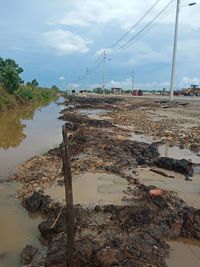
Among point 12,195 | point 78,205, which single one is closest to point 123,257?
point 78,205

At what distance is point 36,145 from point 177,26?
3032 cm

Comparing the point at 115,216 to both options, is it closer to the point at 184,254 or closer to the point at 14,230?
the point at 184,254

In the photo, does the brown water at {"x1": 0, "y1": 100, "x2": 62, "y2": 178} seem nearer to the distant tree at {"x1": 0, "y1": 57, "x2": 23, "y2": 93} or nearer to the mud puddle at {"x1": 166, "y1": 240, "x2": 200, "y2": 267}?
the mud puddle at {"x1": 166, "y1": 240, "x2": 200, "y2": 267}

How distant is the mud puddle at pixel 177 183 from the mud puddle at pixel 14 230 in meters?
3.46

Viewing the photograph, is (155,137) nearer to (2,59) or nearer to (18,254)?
(18,254)

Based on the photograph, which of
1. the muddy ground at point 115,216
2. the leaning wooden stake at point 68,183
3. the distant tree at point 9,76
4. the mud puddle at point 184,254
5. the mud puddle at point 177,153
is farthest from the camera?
the distant tree at point 9,76

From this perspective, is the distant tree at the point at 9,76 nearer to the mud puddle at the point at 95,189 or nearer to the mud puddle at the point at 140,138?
the mud puddle at the point at 140,138

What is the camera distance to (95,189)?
9.62 meters

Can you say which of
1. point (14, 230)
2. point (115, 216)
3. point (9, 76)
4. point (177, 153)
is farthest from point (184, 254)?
point (9, 76)

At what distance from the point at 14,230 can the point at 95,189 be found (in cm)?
254

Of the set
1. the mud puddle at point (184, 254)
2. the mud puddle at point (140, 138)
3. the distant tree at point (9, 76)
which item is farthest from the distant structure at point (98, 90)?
the mud puddle at point (184, 254)

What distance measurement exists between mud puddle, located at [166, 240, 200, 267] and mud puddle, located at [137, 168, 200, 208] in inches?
72.6

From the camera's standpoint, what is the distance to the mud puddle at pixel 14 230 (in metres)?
6.67

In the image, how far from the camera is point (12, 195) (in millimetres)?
9797
